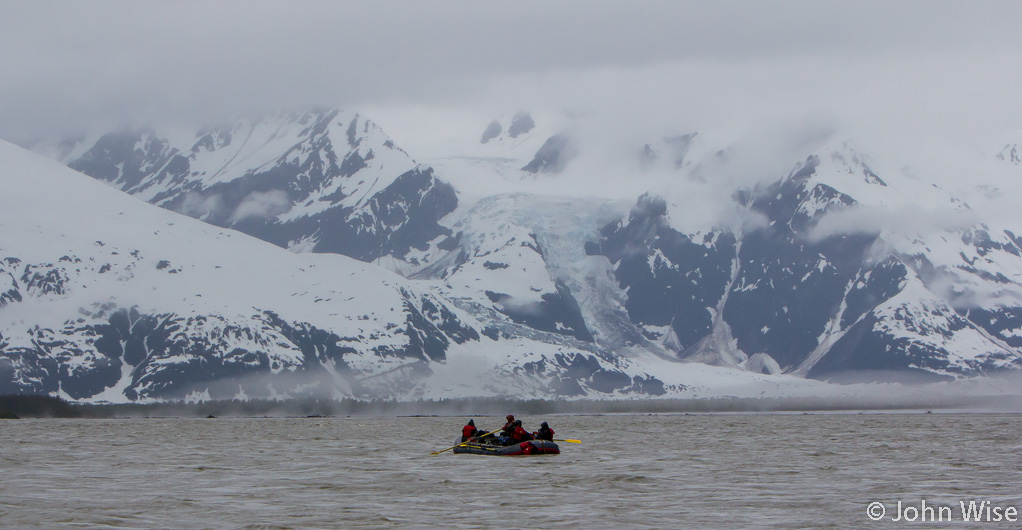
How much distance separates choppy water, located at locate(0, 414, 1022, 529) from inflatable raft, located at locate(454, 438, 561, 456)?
1.00 m

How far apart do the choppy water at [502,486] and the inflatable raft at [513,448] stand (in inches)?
39.5

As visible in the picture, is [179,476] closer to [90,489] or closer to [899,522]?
[90,489]

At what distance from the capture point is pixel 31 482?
115125 millimetres

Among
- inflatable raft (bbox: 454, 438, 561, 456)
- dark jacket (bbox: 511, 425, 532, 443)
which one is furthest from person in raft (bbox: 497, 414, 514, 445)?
dark jacket (bbox: 511, 425, 532, 443)

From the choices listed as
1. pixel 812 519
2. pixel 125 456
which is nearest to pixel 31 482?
pixel 125 456

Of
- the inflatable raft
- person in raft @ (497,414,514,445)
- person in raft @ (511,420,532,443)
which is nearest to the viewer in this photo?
the inflatable raft

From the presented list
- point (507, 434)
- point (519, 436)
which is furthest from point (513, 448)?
point (507, 434)

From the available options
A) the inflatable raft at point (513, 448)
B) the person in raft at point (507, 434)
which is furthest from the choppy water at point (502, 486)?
the person in raft at point (507, 434)

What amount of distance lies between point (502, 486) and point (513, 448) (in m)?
39.4

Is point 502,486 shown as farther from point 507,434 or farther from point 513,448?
point 507,434

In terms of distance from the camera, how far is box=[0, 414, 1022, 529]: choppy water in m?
88.1

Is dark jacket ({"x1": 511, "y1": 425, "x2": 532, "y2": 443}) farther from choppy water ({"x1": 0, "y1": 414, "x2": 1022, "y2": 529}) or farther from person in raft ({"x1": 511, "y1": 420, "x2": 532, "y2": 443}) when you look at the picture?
choppy water ({"x1": 0, "y1": 414, "x2": 1022, "y2": 529})

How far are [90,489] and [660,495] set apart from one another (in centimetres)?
4566

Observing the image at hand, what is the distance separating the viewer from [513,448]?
151 meters
